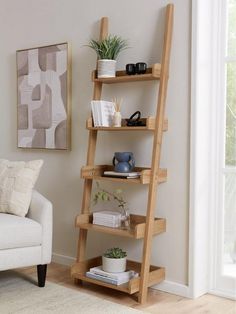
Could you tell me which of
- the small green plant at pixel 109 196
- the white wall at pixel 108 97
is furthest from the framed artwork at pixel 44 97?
the small green plant at pixel 109 196

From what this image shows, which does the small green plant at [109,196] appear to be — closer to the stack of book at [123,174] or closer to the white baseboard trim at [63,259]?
the stack of book at [123,174]

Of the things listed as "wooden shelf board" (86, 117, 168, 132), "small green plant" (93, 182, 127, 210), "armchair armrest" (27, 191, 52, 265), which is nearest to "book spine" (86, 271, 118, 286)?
"armchair armrest" (27, 191, 52, 265)

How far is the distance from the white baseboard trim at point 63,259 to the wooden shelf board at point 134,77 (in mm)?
1377

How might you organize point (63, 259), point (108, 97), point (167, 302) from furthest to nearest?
point (63, 259) < point (108, 97) < point (167, 302)

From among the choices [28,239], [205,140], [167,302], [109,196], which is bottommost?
[167,302]

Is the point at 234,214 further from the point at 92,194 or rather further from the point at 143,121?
the point at 92,194

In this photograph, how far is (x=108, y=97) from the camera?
10.7 feet

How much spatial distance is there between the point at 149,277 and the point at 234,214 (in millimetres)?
658

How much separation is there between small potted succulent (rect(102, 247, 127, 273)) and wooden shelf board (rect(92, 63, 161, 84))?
43.0 inches

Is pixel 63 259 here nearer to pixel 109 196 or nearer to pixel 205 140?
pixel 109 196

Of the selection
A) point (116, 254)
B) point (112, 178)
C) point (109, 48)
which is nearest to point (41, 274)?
point (116, 254)

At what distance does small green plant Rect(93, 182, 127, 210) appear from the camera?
3009 millimetres

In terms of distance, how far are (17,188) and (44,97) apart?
2.97ft

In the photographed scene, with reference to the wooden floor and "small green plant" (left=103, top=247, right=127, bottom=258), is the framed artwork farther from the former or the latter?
the wooden floor
